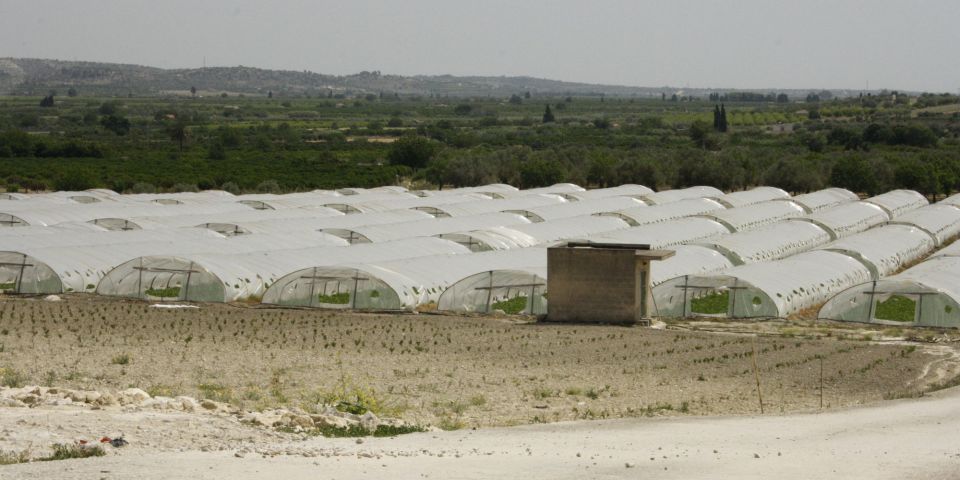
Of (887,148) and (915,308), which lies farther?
(887,148)

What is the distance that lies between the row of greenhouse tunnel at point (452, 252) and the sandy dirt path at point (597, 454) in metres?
14.9

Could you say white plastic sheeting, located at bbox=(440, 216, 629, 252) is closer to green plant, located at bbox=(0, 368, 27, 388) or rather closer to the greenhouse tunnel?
the greenhouse tunnel

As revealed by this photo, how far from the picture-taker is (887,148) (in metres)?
106

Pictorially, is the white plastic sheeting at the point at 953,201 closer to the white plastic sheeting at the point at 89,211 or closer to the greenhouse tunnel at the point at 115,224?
the white plastic sheeting at the point at 89,211

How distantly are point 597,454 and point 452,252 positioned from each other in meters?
26.0

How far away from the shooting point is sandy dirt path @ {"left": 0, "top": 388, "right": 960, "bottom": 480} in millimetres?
14023

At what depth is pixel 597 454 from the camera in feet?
50.9

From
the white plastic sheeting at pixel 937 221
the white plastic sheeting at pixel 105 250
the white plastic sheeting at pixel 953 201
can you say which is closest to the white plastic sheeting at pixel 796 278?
the white plastic sheeting at pixel 937 221

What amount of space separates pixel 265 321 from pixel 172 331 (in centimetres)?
256

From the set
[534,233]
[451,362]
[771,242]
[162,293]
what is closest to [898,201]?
[771,242]

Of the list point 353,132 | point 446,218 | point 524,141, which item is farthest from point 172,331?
point 353,132

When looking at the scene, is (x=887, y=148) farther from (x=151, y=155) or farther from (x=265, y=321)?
(x=265, y=321)

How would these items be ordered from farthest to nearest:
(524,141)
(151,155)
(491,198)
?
(524,141) → (151,155) → (491,198)

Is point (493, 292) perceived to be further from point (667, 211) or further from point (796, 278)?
point (667, 211)
